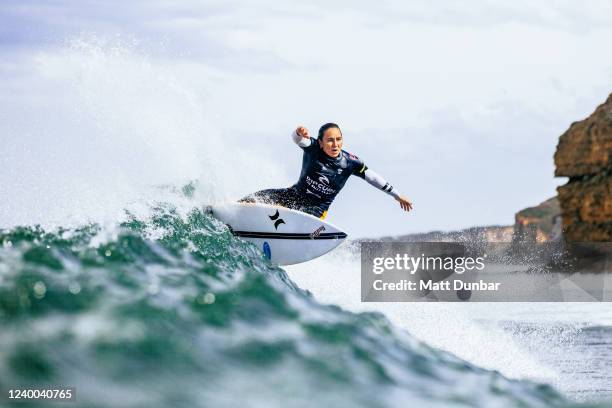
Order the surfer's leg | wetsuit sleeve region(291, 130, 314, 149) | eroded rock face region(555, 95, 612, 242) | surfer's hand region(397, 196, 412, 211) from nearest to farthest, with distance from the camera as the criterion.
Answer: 1. wetsuit sleeve region(291, 130, 314, 149)
2. the surfer's leg
3. surfer's hand region(397, 196, 412, 211)
4. eroded rock face region(555, 95, 612, 242)

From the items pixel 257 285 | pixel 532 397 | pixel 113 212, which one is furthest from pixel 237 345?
pixel 113 212

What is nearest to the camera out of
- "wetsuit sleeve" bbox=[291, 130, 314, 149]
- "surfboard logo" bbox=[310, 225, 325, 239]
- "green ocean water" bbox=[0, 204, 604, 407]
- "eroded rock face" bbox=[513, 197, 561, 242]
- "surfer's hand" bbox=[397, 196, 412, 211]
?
"green ocean water" bbox=[0, 204, 604, 407]

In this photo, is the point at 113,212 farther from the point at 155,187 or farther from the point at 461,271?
the point at 461,271

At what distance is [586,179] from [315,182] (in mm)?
26334

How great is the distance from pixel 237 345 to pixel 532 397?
1908 mm

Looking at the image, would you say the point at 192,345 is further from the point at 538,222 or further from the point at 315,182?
the point at 538,222

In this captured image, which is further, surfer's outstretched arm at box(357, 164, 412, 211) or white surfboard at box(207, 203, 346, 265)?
surfer's outstretched arm at box(357, 164, 412, 211)

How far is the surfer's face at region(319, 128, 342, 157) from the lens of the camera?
9.74 m

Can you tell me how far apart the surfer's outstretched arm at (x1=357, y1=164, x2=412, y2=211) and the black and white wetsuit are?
131 millimetres

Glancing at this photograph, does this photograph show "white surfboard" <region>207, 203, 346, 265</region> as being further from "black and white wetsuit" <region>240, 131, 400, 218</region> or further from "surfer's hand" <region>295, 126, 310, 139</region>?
"surfer's hand" <region>295, 126, 310, 139</region>

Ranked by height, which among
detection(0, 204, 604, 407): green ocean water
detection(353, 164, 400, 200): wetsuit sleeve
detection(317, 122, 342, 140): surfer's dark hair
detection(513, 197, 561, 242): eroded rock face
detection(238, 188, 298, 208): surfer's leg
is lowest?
detection(0, 204, 604, 407): green ocean water

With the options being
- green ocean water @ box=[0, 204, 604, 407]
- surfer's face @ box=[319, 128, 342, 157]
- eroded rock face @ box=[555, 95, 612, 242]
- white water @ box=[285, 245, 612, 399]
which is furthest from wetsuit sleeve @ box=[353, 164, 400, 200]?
eroded rock face @ box=[555, 95, 612, 242]

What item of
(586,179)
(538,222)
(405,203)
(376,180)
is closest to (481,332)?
(405,203)

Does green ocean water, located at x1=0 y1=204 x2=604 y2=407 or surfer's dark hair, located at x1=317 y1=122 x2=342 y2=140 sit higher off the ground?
surfer's dark hair, located at x1=317 y1=122 x2=342 y2=140
